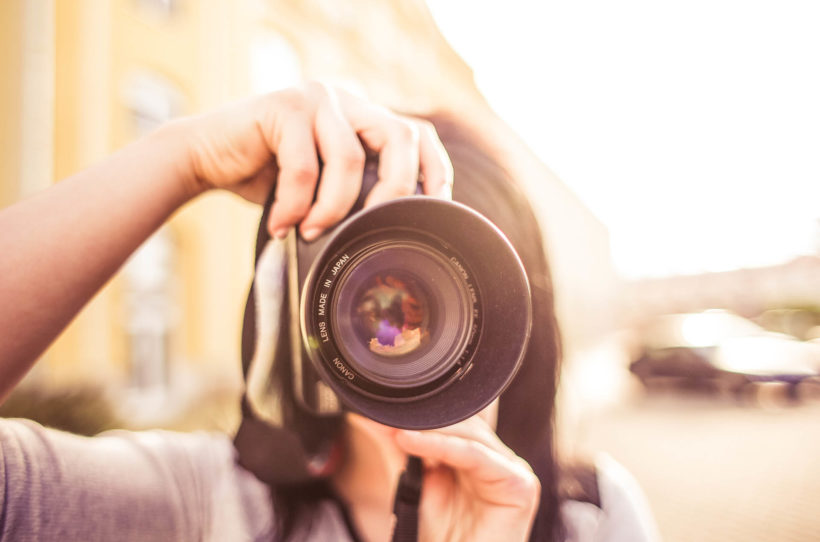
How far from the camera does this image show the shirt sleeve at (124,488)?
593 mm

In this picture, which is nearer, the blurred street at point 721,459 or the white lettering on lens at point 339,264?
the white lettering on lens at point 339,264

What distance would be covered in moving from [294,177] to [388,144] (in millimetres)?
123

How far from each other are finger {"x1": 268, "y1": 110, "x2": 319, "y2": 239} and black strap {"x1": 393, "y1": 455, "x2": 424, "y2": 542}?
1.07 feet

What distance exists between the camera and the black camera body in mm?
568

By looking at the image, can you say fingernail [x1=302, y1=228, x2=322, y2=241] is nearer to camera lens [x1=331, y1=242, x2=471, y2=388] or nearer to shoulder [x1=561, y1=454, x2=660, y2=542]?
camera lens [x1=331, y1=242, x2=471, y2=388]

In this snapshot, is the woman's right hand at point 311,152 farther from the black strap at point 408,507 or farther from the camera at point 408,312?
the black strap at point 408,507

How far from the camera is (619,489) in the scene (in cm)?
83

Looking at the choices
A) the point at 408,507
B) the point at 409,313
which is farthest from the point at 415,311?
the point at 408,507

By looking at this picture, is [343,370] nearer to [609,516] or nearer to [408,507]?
[408,507]

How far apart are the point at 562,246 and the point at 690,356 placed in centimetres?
905

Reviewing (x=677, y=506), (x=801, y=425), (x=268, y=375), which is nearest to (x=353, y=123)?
(x=268, y=375)

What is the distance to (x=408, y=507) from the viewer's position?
2.00 ft

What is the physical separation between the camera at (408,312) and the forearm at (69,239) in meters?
0.18

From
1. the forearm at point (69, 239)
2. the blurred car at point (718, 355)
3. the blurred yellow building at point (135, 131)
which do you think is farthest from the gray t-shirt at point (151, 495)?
the blurred car at point (718, 355)
